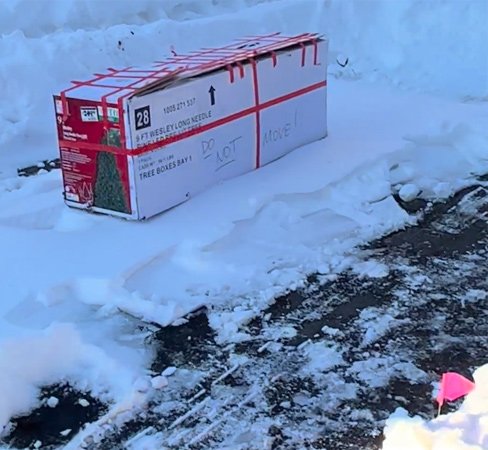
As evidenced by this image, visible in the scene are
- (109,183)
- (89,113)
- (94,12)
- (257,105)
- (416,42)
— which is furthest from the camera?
(416,42)

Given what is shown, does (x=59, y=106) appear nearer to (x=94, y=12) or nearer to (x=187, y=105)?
(x=187, y=105)

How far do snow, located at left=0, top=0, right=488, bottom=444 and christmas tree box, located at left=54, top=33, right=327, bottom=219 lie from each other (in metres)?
0.15

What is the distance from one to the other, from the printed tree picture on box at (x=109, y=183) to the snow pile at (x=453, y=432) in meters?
2.69

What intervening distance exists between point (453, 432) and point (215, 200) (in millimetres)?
3058

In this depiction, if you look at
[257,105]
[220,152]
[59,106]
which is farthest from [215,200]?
[59,106]

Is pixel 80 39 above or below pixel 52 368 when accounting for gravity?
above

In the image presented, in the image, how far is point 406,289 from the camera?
475 centimetres

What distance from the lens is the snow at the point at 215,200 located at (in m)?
4.09

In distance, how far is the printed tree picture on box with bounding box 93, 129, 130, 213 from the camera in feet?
17.3

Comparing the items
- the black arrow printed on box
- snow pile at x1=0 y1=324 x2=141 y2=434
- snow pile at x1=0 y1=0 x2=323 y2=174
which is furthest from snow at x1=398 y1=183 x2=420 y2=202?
snow pile at x1=0 y1=0 x2=323 y2=174

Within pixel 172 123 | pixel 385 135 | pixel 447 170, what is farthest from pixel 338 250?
pixel 385 135

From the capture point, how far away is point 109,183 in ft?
17.6

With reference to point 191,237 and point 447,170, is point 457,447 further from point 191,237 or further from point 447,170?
point 447,170

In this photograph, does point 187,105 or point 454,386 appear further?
point 187,105
